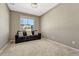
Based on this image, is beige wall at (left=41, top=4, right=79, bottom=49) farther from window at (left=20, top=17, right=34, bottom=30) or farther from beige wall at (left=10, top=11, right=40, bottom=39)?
window at (left=20, top=17, right=34, bottom=30)

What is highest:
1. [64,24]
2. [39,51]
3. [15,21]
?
[15,21]

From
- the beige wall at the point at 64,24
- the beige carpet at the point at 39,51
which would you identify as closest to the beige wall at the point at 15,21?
the beige wall at the point at 64,24

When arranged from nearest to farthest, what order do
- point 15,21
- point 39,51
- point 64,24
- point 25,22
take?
1. point 39,51
2. point 25,22
3. point 15,21
4. point 64,24

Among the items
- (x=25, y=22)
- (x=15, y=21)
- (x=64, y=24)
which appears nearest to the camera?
(x=25, y=22)

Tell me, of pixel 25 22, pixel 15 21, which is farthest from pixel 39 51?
pixel 15 21

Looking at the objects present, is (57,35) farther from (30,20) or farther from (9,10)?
(9,10)

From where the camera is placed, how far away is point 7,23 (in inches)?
155

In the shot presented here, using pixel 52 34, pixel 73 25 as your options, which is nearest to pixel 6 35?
pixel 52 34

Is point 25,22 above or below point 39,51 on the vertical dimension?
above

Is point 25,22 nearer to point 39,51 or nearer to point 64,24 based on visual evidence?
point 39,51

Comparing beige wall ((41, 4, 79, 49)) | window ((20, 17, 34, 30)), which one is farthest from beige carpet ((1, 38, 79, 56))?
window ((20, 17, 34, 30))

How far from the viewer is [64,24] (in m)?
4.11

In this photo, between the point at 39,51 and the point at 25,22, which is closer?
the point at 39,51

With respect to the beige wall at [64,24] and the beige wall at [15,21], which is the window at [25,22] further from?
the beige wall at [64,24]
